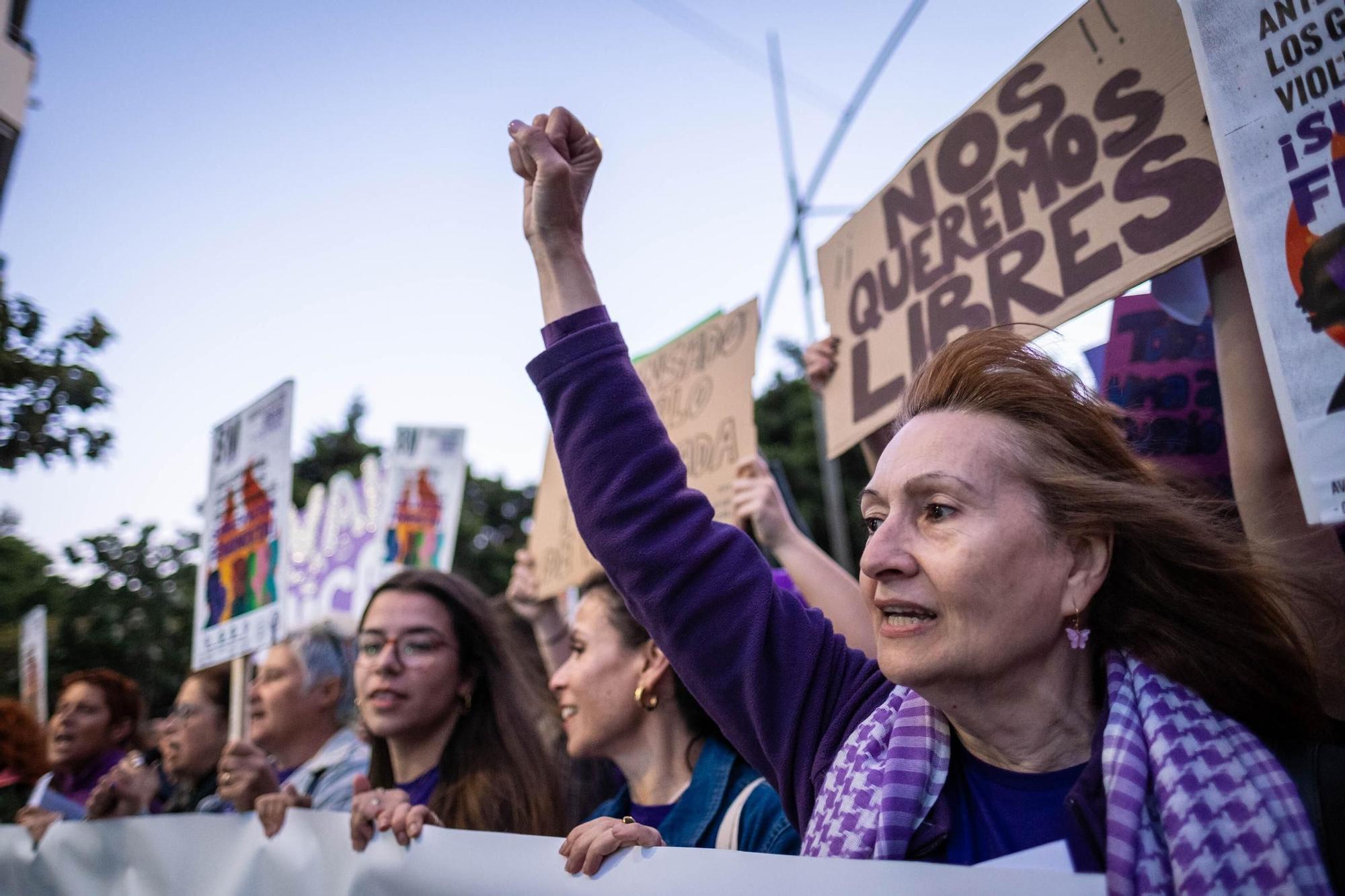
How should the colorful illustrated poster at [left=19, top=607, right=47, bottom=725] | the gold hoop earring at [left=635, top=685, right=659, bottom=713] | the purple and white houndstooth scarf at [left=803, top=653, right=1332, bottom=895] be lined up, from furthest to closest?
the colorful illustrated poster at [left=19, top=607, right=47, bottom=725] → the gold hoop earring at [left=635, top=685, right=659, bottom=713] → the purple and white houndstooth scarf at [left=803, top=653, right=1332, bottom=895]

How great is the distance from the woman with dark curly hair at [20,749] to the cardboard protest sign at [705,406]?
3.02 meters

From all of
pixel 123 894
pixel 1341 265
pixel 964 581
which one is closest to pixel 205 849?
pixel 123 894

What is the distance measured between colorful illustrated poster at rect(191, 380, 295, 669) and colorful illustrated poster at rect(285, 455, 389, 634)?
5.12 ft

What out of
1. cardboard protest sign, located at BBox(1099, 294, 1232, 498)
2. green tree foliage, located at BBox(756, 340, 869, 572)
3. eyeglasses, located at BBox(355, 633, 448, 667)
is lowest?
eyeglasses, located at BBox(355, 633, 448, 667)

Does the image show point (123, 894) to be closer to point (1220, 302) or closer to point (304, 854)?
point (304, 854)

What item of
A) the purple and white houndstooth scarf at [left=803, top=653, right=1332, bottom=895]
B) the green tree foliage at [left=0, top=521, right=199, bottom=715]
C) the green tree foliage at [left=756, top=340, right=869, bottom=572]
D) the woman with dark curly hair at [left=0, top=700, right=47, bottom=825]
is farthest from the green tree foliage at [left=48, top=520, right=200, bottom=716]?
the green tree foliage at [left=756, top=340, right=869, bottom=572]

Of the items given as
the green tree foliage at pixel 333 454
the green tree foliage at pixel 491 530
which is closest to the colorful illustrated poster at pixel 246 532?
the green tree foliage at pixel 491 530

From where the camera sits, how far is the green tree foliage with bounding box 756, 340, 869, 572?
1964 cm

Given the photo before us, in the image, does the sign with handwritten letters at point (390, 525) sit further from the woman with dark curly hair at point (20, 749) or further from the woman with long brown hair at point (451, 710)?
the woman with long brown hair at point (451, 710)

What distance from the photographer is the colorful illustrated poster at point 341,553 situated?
600 cm

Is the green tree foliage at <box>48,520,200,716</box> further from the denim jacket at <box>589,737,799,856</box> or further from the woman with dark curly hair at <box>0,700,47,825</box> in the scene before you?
the denim jacket at <box>589,737,799,856</box>

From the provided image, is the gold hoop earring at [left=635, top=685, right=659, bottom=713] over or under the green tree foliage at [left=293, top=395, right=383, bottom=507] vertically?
under

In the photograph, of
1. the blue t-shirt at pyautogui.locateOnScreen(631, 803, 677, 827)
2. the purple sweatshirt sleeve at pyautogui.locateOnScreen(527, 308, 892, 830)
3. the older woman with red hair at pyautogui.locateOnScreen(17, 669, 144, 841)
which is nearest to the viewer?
the purple sweatshirt sleeve at pyautogui.locateOnScreen(527, 308, 892, 830)

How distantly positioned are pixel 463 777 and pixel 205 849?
2.23 feet
